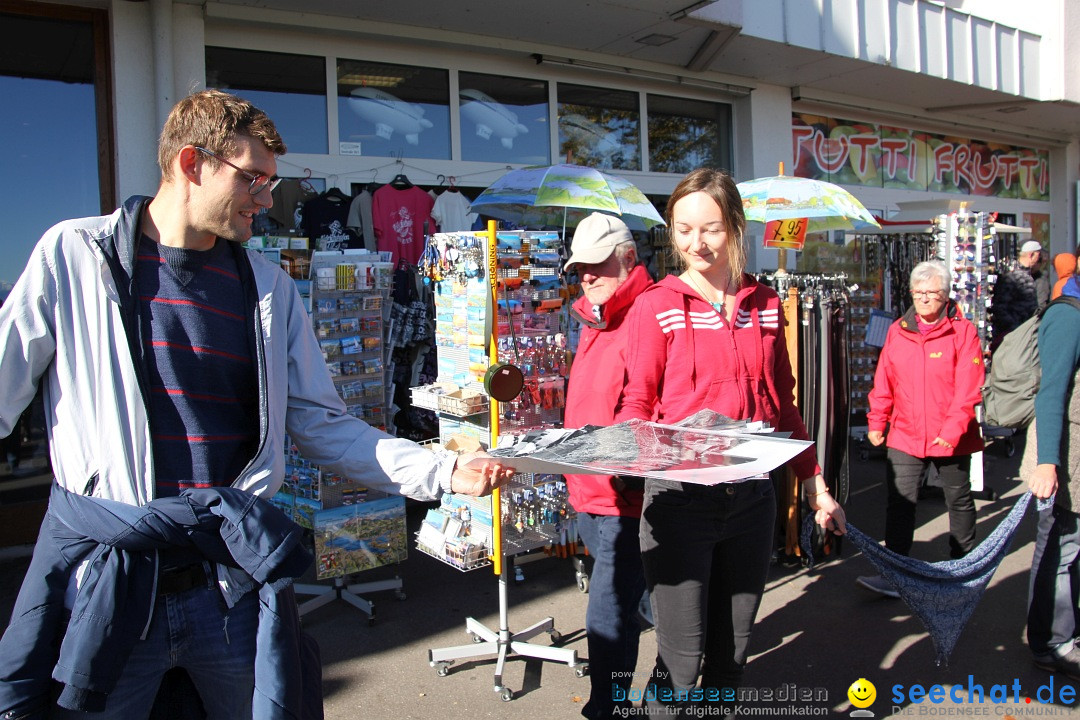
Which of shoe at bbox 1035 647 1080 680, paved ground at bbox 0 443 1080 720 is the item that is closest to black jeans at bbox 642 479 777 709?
paved ground at bbox 0 443 1080 720

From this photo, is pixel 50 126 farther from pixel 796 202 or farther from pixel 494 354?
pixel 796 202

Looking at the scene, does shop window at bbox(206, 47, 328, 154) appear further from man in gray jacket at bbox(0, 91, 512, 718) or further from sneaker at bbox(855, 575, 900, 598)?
sneaker at bbox(855, 575, 900, 598)

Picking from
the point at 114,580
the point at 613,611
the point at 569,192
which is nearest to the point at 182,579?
the point at 114,580

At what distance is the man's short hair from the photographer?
1814 millimetres

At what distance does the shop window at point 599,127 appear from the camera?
8719 millimetres

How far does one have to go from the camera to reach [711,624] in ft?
8.70

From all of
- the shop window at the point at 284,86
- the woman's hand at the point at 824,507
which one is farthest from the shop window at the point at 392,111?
the woman's hand at the point at 824,507

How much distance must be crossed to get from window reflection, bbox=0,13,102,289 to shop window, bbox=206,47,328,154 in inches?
39.9

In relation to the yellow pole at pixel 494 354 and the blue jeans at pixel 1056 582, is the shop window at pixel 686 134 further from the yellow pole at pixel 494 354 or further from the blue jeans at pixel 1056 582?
the blue jeans at pixel 1056 582

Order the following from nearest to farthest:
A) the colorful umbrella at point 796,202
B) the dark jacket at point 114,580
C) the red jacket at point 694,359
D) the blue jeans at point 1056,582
Result: the dark jacket at point 114,580
the red jacket at point 694,359
the blue jeans at point 1056,582
the colorful umbrella at point 796,202

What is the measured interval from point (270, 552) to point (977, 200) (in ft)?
47.3

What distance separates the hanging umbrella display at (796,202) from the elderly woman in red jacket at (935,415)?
1.41 m

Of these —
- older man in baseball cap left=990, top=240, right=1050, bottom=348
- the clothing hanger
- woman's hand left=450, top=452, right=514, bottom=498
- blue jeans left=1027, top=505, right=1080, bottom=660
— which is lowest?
blue jeans left=1027, top=505, right=1080, bottom=660

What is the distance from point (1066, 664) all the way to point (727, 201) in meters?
2.82
